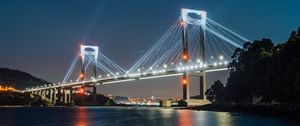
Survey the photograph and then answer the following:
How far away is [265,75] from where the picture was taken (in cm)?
5912

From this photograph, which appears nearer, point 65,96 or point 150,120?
point 150,120

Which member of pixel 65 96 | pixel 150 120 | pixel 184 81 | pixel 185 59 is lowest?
pixel 150 120

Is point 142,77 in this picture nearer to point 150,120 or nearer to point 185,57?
point 185,57

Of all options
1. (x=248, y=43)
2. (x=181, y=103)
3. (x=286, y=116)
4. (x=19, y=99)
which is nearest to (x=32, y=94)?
(x=19, y=99)

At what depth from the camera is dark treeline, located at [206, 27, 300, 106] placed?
49375 millimetres

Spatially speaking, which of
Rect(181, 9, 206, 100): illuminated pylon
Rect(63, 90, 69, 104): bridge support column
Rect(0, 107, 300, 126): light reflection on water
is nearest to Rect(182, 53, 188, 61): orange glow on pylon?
Rect(181, 9, 206, 100): illuminated pylon

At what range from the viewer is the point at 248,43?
75562 millimetres

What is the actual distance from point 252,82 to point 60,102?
9864 centimetres

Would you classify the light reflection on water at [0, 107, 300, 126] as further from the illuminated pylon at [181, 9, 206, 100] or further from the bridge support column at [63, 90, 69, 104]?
the bridge support column at [63, 90, 69, 104]

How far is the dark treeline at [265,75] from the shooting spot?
1944 inches

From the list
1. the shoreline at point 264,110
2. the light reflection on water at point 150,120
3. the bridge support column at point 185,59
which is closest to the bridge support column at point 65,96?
the bridge support column at point 185,59

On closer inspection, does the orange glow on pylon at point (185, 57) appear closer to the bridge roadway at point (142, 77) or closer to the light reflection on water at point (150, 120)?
the bridge roadway at point (142, 77)

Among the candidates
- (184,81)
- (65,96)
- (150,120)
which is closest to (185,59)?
(184,81)

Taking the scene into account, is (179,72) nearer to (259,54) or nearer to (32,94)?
(259,54)
